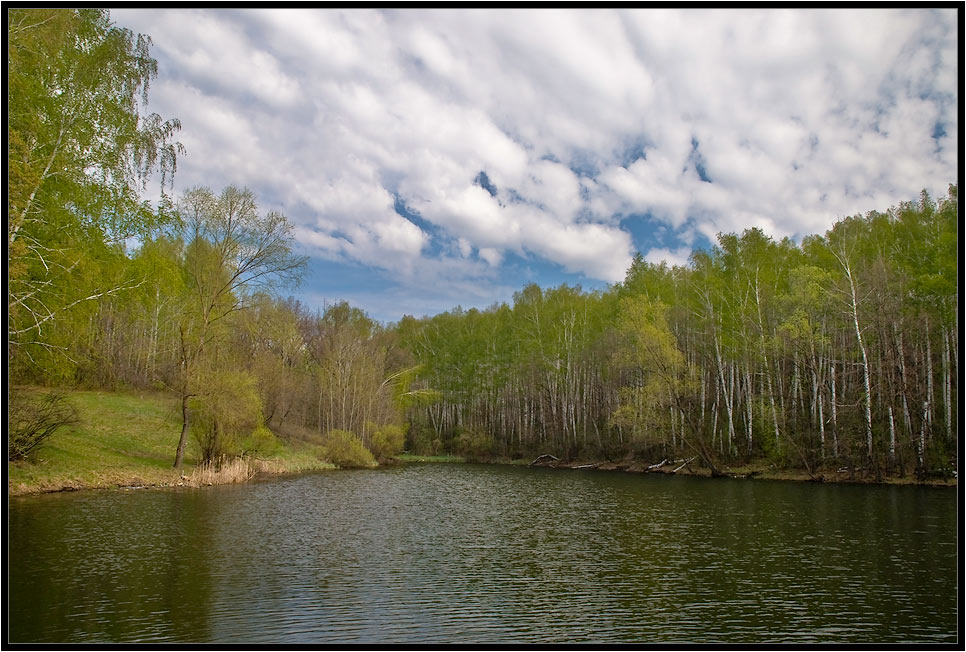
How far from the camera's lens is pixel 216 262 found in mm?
26203

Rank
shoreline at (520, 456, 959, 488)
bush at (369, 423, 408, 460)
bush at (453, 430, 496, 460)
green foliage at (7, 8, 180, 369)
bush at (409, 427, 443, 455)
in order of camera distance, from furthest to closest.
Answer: bush at (409, 427, 443, 455)
bush at (453, 430, 496, 460)
bush at (369, 423, 408, 460)
shoreline at (520, 456, 959, 488)
green foliage at (7, 8, 180, 369)

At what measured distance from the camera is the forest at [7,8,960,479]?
1261 centimetres

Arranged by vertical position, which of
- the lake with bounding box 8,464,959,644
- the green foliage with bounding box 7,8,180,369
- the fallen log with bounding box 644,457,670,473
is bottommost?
the fallen log with bounding box 644,457,670,473

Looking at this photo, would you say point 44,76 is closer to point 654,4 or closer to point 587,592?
point 654,4

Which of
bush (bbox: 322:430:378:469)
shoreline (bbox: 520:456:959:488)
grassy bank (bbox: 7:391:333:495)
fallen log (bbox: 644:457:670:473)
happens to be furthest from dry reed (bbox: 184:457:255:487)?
fallen log (bbox: 644:457:670:473)

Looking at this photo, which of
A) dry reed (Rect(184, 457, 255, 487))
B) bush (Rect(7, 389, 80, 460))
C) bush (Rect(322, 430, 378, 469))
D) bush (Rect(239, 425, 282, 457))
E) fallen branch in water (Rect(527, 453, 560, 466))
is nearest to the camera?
bush (Rect(7, 389, 80, 460))

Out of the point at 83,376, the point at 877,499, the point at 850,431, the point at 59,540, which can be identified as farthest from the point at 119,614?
→ the point at 850,431

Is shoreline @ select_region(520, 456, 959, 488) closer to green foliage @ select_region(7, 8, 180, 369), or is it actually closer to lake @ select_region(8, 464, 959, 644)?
lake @ select_region(8, 464, 959, 644)

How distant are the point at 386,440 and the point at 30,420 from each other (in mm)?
29544

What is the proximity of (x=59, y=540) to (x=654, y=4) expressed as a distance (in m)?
15.6

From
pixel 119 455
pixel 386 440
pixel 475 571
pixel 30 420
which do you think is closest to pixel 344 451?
pixel 386 440

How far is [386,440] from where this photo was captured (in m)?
46.8

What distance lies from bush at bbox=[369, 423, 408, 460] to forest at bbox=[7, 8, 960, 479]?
18cm

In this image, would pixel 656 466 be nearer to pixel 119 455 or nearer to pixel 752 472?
pixel 752 472
